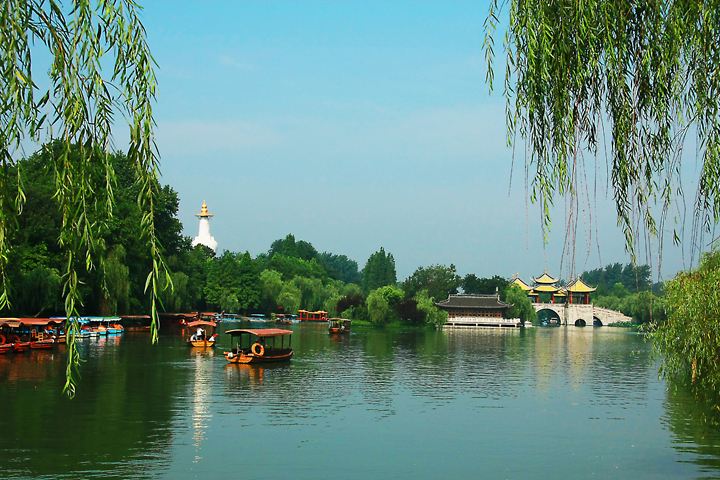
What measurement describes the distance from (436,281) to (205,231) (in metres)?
43.6

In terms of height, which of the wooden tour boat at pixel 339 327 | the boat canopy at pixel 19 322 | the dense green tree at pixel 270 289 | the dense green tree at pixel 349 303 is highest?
Result: the dense green tree at pixel 270 289

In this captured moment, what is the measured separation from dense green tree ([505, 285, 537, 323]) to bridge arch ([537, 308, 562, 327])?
357 inches

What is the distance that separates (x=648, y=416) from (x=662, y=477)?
7.52 metres

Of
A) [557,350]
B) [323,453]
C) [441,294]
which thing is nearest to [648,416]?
[323,453]

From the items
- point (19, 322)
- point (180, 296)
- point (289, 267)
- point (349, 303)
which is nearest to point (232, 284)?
point (349, 303)

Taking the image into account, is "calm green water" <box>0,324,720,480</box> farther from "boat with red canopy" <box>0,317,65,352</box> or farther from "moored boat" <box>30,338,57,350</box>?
"moored boat" <box>30,338,57,350</box>

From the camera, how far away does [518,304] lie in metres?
97.9

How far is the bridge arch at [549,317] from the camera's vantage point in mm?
110350

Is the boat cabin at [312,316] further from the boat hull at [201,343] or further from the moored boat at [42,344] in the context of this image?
the moored boat at [42,344]

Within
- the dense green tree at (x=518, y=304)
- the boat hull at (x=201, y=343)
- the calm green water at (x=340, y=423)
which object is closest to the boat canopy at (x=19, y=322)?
the calm green water at (x=340, y=423)

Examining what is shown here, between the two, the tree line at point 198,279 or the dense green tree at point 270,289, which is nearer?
the tree line at point 198,279

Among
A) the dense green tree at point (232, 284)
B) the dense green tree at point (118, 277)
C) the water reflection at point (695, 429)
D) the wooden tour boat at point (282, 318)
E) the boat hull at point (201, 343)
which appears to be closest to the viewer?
the water reflection at point (695, 429)

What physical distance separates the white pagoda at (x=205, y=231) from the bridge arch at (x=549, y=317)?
165ft

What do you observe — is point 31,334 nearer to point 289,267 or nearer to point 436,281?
point 436,281
